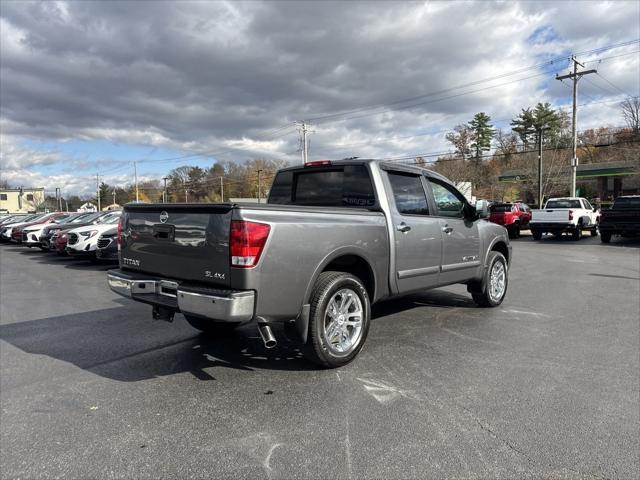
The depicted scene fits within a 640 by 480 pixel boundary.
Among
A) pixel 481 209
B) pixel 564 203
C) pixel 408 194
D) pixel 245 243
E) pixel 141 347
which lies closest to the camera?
pixel 245 243

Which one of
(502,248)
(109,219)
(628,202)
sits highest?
(628,202)

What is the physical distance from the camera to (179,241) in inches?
151

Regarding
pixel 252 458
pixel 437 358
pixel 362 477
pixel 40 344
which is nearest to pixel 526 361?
pixel 437 358

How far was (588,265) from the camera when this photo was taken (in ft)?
39.9

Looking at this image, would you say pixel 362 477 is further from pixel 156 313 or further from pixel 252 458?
pixel 156 313

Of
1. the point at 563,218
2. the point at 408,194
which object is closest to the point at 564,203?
the point at 563,218

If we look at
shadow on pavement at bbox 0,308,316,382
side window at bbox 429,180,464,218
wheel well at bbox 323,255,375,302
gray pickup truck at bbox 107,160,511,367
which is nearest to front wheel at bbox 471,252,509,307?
gray pickup truck at bbox 107,160,511,367

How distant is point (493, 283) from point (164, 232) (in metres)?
5.00

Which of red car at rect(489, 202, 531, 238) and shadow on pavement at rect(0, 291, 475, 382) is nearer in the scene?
shadow on pavement at rect(0, 291, 475, 382)

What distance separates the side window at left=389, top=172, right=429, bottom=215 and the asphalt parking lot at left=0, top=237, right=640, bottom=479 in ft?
4.93

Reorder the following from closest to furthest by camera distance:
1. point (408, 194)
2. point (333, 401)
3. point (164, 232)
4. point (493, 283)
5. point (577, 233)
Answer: point (333, 401) → point (164, 232) → point (408, 194) → point (493, 283) → point (577, 233)

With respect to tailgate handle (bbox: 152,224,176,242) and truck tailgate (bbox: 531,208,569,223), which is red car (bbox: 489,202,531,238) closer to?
truck tailgate (bbox: 531,208,569,223)

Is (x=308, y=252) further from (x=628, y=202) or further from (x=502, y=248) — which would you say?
(x=628, y=202)

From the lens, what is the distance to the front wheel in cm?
655
